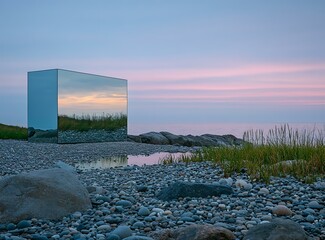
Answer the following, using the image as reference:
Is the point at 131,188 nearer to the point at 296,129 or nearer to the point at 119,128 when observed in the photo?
the point at 296,129

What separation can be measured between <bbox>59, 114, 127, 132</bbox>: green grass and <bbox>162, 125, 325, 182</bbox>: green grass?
20.3ft

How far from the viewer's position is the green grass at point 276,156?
5.18 meters

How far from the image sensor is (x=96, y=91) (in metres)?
14.4

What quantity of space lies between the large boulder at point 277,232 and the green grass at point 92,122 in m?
10.8

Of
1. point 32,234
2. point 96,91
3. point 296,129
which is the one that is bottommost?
point 32,234

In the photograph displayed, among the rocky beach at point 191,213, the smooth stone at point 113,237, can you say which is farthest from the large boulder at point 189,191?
the smooth stone at point 113,237

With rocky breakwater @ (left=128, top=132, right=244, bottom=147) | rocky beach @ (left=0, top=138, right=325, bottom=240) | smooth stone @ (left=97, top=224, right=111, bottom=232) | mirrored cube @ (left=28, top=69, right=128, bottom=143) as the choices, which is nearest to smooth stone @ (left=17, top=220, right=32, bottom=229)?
rocky beach @ (left=0, top=138, right=325, bottom=240)

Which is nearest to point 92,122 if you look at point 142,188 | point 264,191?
point 142,188

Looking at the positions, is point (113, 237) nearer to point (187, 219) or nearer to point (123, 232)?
point (123, 232)

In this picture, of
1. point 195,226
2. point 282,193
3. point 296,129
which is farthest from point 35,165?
point 195,226

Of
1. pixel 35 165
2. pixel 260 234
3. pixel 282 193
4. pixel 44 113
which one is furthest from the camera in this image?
pixel 44 113

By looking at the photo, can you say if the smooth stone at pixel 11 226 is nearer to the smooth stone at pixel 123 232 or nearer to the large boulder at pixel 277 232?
the smooth stone at pixel 123 232

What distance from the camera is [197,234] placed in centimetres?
254

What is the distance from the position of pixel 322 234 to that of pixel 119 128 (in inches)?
506
